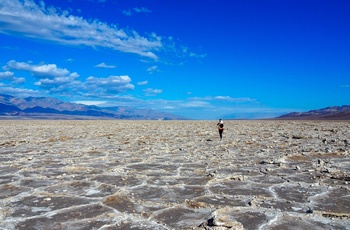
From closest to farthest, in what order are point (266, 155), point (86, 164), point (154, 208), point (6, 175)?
1. point (154, 208)
2. point (6, 175)
3. point (86, 164)
4. point (266, 155)

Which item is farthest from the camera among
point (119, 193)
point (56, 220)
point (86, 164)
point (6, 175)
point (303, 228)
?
point (86, 164)

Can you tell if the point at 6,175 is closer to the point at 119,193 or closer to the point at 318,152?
the point at 119,193

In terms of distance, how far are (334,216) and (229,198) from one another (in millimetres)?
1358

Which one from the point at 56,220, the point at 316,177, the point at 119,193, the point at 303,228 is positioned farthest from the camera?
the point at 316,177

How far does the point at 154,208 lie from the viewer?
445 cm

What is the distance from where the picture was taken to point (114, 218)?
4.04 m

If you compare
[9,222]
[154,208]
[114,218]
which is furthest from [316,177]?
[9,222]

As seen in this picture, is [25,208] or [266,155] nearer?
[25,208]

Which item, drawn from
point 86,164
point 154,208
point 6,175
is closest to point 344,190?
point 154,208

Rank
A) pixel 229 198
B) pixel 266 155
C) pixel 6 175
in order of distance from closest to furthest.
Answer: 1. pixel 229 198
2. pixel 6 175
3. pixel 266 155

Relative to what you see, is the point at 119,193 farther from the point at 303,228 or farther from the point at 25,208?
the point at 303,228

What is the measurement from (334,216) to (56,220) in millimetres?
3152

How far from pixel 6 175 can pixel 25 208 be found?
259 cm

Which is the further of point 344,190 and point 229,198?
point 344,190
